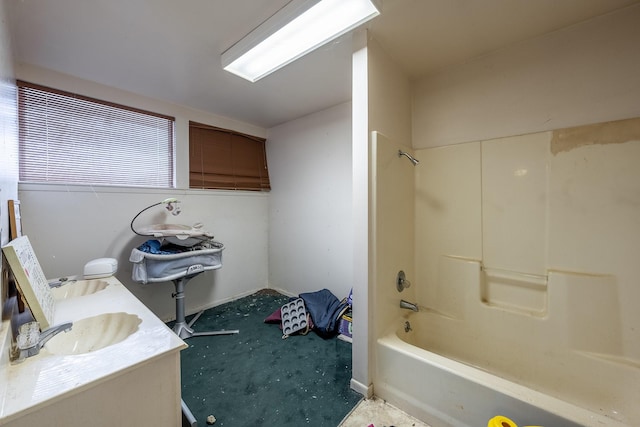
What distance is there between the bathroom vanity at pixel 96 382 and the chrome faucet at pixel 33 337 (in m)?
0.03

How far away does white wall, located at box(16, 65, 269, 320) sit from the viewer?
6.08 feet

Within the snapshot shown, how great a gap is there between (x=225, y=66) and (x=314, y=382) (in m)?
2.27

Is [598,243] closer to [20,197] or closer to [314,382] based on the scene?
[314,382]

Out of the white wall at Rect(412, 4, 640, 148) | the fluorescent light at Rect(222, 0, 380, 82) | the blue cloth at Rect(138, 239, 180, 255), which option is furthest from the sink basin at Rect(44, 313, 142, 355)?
the white wall at Rect(412, 4, 640, 148)

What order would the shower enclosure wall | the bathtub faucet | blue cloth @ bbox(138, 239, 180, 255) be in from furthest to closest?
1. blue cloth @ bbox(138, 239, 180, 255)
2. the bathtub faucet
3. the shower enclosure wall

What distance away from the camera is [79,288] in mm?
1568

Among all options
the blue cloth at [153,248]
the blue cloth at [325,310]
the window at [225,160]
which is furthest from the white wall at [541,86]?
the blue cloth at [153,248]

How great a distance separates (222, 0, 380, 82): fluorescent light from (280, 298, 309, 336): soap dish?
6.88 ft

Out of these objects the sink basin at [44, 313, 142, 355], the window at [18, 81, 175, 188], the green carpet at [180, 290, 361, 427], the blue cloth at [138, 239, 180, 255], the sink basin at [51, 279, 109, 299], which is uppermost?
the window at [18, 81, 175, 188]

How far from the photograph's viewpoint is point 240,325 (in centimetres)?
235

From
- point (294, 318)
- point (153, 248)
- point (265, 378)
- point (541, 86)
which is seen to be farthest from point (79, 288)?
point (541, 86)

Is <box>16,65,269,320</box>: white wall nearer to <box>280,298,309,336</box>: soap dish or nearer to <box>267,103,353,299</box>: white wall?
<box>267,103,353,299</box>: white wall

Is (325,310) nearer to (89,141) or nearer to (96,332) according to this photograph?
(96,332)

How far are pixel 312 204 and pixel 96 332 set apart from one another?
6.72 feet
